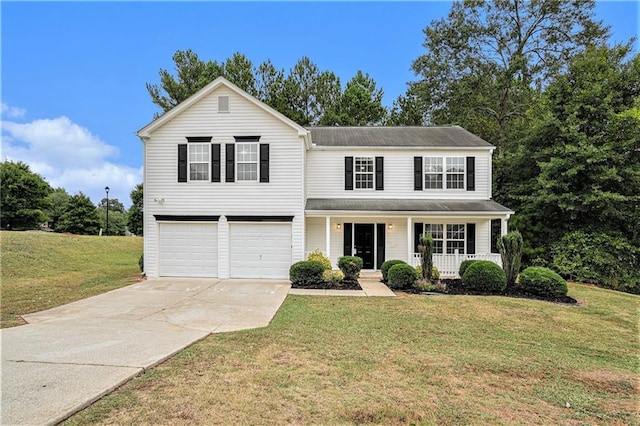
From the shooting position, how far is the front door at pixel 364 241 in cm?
1493

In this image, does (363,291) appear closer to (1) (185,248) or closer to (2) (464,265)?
(2) (464,265)

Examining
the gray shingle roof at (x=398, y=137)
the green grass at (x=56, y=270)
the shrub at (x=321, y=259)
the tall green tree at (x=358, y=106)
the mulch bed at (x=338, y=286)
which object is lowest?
the mulch bed at (x=338, y=286)

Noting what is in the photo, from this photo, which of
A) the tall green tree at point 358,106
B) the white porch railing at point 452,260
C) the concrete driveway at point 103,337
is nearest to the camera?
the concrete driveway at point 103,337

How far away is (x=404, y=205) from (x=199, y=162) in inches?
341

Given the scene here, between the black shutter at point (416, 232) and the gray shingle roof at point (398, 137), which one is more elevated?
the gray shingle roof at point (398, 137)

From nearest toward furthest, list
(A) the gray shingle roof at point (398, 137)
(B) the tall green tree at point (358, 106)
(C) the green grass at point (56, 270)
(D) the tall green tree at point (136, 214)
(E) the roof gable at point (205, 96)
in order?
(C) the green grass at point (56, 270)
(E) the roof gable at point (205, 96)
(A) the gray shingle roof at point (398, 137)
(B) the tall green tree at point (358, 106)
(D) the tall green tree at point (136, 214)

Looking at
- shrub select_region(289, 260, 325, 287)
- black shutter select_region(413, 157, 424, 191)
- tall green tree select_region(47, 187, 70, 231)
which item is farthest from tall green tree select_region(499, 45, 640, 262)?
tall green tree select_region(47, 187, 70, 231)

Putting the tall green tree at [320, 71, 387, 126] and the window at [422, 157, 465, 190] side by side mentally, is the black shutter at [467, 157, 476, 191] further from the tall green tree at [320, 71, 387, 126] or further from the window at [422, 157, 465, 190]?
the tall green tree at [320, 71, 387, 126]

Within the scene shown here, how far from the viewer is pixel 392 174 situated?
49.9ft

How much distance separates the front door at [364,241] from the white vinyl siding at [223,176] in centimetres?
308

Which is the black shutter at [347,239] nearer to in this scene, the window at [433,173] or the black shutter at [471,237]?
the window at [433,173]

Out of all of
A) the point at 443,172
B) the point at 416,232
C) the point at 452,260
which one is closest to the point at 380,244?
the point at 416,232

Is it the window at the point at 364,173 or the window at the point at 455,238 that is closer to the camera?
the window at the point at 455,238

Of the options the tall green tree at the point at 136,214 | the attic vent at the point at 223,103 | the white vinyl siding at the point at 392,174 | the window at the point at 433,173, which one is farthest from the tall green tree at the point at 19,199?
the window at the point at 433,173
